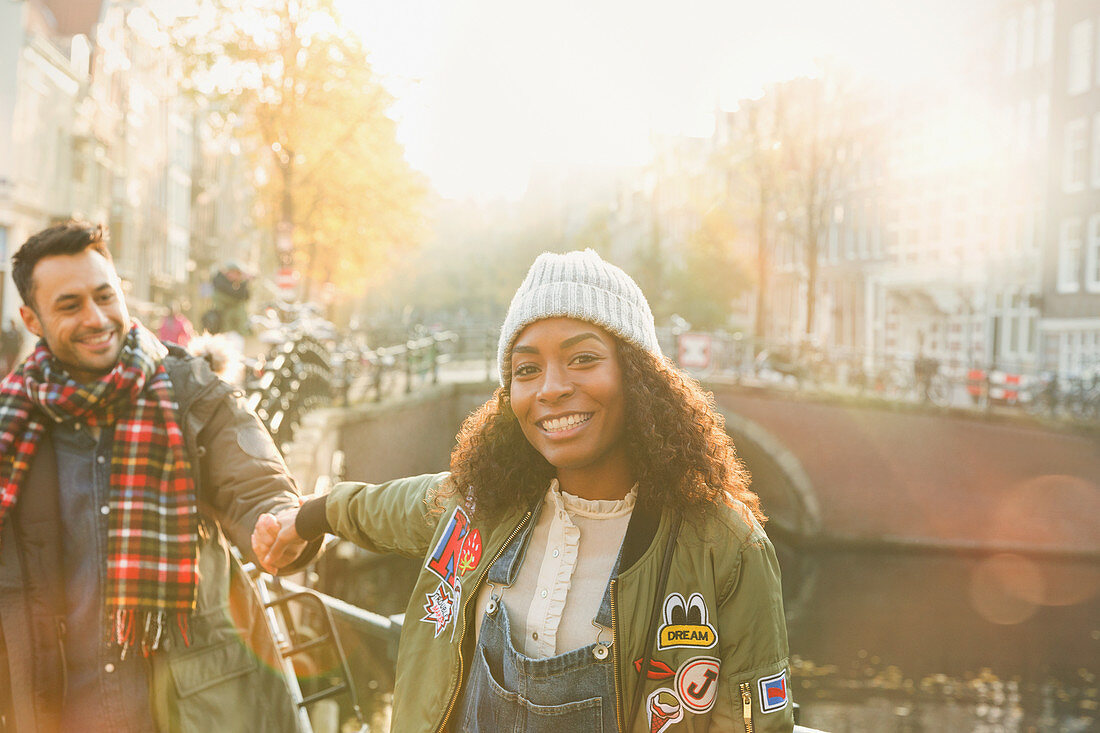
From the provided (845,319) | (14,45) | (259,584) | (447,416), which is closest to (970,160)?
(845,319)

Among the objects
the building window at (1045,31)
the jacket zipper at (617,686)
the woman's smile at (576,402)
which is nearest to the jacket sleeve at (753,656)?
the jacket zipper at (617,686)

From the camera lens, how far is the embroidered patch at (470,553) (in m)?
1.81

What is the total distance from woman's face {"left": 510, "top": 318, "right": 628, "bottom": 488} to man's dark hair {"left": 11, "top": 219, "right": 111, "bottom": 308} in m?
1.01

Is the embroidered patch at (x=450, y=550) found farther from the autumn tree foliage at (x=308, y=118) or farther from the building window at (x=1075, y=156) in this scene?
the building window at (x=1075, y=156)

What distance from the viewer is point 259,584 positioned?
2.98 m

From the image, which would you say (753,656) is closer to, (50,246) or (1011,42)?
(50,246)

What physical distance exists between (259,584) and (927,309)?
27151 mm

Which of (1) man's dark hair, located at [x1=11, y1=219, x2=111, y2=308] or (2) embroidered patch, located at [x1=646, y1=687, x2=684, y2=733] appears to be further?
(1) man's dark hair, located at [x1=11, y1=219, x2=111, y2=308]

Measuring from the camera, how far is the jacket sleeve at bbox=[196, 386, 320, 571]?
216cm

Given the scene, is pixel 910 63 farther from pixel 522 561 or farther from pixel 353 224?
pixel 522 561

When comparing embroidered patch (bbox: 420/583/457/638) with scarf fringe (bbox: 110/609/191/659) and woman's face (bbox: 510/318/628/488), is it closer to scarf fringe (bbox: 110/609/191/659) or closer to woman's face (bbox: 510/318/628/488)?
woman's face (bbox: 510/318/628/488)

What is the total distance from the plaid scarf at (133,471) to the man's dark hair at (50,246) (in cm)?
14

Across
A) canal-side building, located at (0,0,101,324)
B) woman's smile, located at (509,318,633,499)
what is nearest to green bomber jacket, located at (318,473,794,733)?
woman's smile, located at (509,318,633,499)

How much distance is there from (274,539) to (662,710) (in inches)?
34.9
